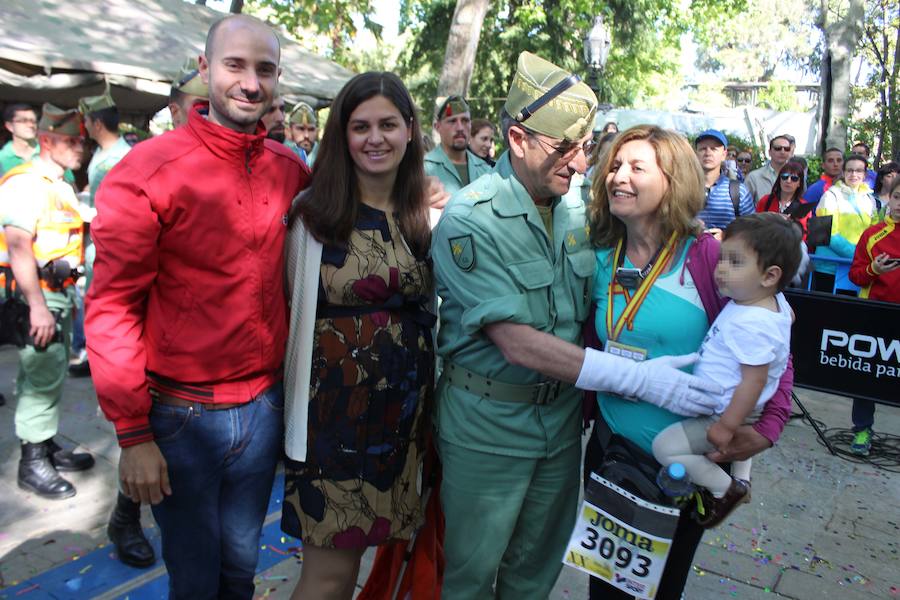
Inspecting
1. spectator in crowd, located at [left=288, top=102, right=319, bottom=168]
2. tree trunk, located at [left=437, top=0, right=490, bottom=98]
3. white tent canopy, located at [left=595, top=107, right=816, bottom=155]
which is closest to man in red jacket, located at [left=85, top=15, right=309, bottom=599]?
spectator in crowd, located at [left=288, top=102, right=319, bottom=168]

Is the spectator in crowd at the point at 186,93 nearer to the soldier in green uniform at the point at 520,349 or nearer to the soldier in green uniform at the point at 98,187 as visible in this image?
the soldier in green uniform at the point at 98,187

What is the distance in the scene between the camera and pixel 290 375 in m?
2.18

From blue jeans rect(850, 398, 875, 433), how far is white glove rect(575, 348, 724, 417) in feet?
12.6

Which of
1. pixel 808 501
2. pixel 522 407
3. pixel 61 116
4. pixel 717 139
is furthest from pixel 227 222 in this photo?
pixel 717 139

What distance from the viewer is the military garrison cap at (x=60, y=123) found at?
4.05 meters

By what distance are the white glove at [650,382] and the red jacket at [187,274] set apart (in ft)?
3.03

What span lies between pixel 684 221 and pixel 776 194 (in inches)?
238

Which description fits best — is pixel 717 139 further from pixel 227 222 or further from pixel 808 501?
pixel 227 222

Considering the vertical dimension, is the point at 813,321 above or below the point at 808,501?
above

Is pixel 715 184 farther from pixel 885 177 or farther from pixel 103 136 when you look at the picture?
pixel 103 136

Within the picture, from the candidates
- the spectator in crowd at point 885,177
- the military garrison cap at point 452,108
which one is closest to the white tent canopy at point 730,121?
the spectator in crowd at point 885,177

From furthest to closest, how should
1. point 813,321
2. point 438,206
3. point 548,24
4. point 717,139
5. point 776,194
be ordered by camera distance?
point 548,24 → point 776,194 → point 717,139 → point 813,321 → point 438,206

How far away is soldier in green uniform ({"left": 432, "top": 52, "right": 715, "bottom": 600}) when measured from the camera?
6.56ft

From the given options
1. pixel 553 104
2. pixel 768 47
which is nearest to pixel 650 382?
pixel 553 104
